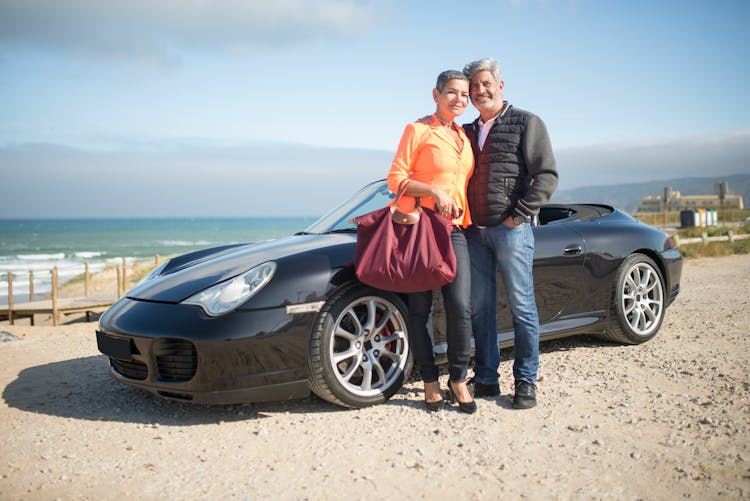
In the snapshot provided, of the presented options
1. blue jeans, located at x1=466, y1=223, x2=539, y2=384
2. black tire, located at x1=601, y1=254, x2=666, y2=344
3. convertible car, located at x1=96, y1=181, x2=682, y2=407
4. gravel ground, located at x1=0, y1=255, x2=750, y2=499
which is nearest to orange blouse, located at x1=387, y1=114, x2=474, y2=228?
blue jeans, located at x1=466, y1=223, x2=539, y2=384

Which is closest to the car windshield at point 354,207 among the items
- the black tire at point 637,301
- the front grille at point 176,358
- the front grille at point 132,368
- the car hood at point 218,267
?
the car hood at point 218,267

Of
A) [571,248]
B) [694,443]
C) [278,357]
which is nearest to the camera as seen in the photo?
[694,443]

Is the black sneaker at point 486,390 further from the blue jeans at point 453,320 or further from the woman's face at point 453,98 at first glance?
the woman's face at point 453,98

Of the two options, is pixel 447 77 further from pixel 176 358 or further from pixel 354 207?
pixel 176 358

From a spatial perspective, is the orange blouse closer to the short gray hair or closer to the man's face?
the short gray hair

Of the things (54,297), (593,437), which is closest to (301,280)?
(593,437)

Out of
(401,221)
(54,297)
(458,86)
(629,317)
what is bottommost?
(54,297)

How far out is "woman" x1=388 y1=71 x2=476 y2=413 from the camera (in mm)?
3309

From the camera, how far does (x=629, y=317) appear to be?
4.82 m

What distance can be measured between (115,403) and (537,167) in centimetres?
301

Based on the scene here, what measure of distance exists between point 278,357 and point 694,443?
2123 mm

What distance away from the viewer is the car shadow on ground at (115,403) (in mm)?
3555

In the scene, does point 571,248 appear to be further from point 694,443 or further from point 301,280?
point 301,280

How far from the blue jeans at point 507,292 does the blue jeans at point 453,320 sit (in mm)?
207
